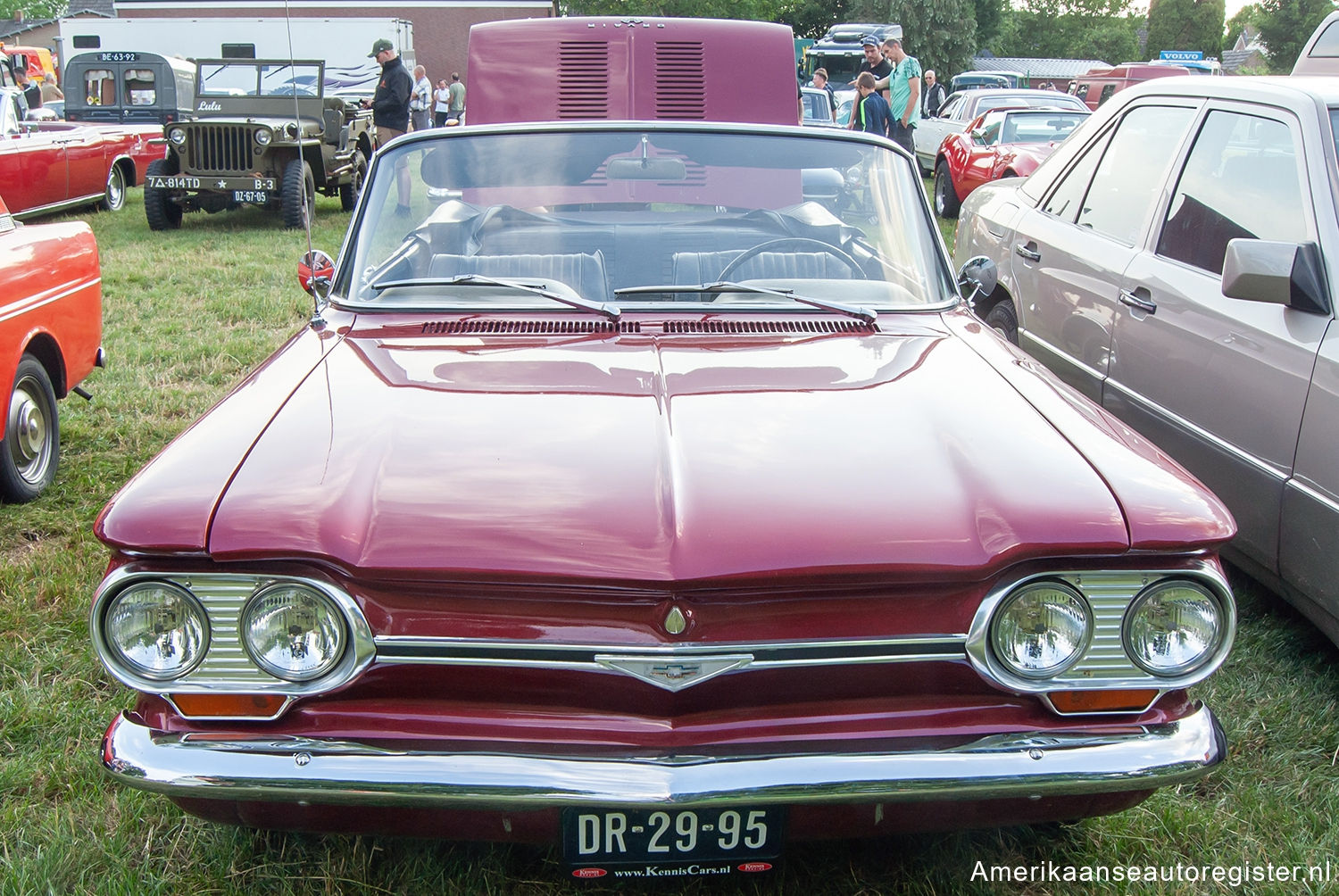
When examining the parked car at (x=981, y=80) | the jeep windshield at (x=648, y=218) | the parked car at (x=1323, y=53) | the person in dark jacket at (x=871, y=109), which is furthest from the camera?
the parked car at (x=981, y=80)

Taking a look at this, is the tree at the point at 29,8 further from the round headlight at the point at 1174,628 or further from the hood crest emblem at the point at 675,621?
the round headlight at the point at 1174,628

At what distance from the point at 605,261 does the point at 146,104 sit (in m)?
13.6

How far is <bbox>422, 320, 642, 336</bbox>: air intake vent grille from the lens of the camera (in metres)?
2.61

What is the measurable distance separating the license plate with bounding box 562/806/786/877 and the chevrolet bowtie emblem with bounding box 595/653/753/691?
0.70 feet

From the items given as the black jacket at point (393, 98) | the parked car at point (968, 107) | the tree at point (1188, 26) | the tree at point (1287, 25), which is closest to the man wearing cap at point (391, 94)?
the black jacket at point (393, 98)

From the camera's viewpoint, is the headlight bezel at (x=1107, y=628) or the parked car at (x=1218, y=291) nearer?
the headlight bezel at (x=1107, y=628)

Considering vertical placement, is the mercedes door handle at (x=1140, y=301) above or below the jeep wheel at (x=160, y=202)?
below

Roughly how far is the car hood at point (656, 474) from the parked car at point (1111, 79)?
26.2m

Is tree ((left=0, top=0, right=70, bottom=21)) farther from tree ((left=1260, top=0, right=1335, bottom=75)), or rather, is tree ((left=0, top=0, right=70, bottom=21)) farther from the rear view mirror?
the rear view mirror

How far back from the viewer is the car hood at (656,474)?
5.67ft

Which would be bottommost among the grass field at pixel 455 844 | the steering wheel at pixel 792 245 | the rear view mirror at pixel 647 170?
the grass field at pixel 455 844

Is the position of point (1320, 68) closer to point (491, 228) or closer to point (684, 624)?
point (491, 228)

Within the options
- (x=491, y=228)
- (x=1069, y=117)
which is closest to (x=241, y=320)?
(x=491, y=228)

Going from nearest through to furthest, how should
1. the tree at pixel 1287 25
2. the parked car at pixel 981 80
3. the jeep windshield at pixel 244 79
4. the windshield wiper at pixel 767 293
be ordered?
1. the windshield wiper at pixel 767 293
2. the jeep windshield at pixel 244 79
3. the parked car at pixel 981 80
4. the tree at pixel 1287 25
